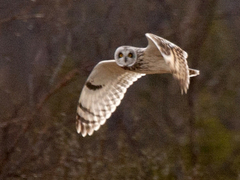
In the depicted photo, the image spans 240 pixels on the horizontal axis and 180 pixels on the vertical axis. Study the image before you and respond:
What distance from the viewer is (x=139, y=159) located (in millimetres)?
5164

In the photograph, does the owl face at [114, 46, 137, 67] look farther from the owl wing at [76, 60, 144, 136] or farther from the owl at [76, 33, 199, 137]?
the owl wing at [76, 60, 144, 136]

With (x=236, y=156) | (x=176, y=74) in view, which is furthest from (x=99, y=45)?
(x=176, y=74)

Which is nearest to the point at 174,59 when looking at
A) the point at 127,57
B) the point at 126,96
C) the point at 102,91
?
the point at 127,57

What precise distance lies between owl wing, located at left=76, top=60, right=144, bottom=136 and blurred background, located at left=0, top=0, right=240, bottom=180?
41.3 inches

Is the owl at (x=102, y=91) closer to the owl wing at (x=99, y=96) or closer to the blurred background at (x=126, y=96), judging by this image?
the owl wing at (x=99, y=96)

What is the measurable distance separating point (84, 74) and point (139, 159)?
1.05 meters

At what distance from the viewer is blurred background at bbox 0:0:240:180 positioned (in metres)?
5.08

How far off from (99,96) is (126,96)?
1.23 m

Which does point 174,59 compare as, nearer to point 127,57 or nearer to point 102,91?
Answer: point 127,57

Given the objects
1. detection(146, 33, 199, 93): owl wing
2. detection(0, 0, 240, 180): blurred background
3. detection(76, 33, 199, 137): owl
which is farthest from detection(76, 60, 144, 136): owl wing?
detection(0, 0, 240, 180): blurred background

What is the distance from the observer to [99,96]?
4.05m

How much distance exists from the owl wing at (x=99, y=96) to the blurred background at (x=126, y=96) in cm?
105

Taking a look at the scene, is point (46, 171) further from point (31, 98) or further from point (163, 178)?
point (163, 178)

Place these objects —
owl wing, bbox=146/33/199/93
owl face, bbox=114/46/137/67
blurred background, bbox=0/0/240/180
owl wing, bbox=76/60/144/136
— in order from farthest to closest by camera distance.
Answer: blurred background, bbox=0/0/240/180, owl wing, bbox=76/60/144/136, owl face, bbox=114/46/137/67, owl wing, bbox=146/33/199/93
